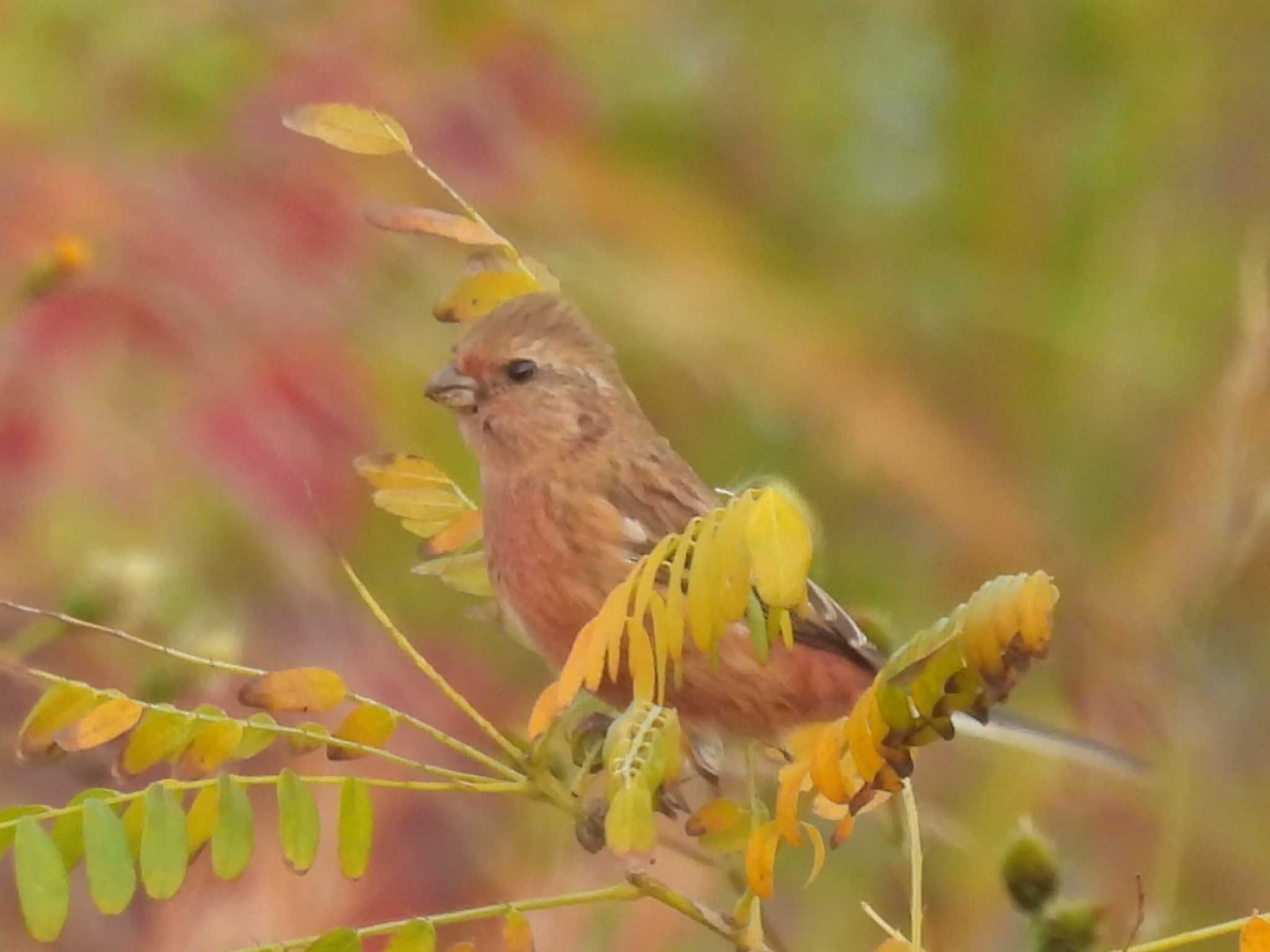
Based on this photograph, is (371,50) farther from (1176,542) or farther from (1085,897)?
(1085,897)

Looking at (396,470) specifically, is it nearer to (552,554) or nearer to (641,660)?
(641,660)

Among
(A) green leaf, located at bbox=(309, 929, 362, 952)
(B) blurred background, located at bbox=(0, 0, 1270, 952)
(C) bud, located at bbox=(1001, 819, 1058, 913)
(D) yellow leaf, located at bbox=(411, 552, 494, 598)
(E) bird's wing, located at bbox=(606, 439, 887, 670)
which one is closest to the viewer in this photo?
(A) green leaf, located at bbox=(309, 929, 362, 952)

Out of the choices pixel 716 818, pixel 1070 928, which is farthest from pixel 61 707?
pixel 1070 928

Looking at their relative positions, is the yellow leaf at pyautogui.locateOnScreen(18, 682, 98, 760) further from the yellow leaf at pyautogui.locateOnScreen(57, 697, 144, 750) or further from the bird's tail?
the bird's tail

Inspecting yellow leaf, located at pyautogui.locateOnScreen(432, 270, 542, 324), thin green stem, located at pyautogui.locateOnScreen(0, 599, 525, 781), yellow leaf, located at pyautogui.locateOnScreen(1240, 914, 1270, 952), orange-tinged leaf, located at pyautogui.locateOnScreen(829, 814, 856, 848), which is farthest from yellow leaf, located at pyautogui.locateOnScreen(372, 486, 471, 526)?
yellow leaf, located at pyautogui.locateOnScreen(1240, 914, 1270, 952)

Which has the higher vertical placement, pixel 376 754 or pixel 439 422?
pixel 376 754

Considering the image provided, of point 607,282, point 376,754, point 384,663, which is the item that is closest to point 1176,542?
point 607,282

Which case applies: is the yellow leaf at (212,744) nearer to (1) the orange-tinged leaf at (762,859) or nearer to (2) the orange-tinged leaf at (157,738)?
(2) the orange-tinged leaf at (157,738)
